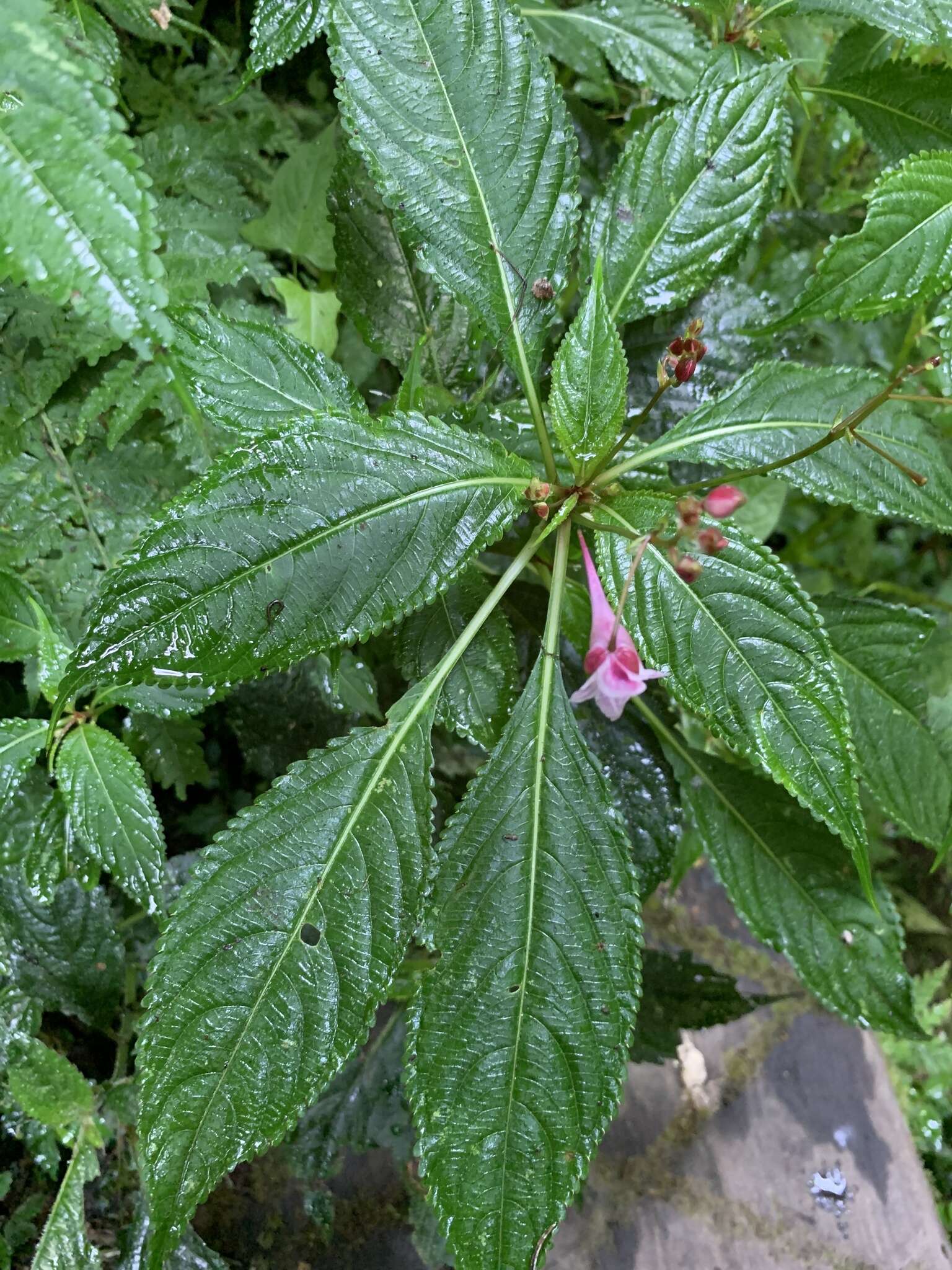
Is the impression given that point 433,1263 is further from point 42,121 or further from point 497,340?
point 42,121

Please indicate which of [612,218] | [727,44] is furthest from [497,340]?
[727,44]

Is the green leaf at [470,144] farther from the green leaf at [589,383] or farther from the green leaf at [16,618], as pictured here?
the green leaf at [16,618]

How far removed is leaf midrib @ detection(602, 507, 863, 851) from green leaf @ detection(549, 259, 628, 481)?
9 cm

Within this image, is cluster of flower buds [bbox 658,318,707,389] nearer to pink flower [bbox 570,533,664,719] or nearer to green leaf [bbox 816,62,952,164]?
pink flower [bbox 570,533,664,719]

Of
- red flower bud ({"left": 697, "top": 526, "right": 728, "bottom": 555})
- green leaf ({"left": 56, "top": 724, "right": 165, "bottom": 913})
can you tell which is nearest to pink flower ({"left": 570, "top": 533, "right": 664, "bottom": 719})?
red flower bud ({"left": 697, "top": 526, "right": 728, "bottom": 555})

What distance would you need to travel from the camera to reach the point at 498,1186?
2.51ft

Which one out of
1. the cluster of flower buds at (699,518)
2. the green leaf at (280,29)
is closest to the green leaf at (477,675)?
the cluster of flower buds at (699,518)

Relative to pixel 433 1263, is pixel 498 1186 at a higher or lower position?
higher

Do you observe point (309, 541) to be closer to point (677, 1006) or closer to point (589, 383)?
point (589, 383)

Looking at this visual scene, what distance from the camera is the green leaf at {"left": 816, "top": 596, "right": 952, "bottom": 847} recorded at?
3.82 feet

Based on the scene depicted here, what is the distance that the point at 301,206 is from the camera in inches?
51.1

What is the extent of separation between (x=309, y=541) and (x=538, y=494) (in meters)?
0.26

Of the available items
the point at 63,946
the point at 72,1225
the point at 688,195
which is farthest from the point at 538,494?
the point at 72,1225

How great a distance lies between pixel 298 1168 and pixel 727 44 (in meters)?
1.74
